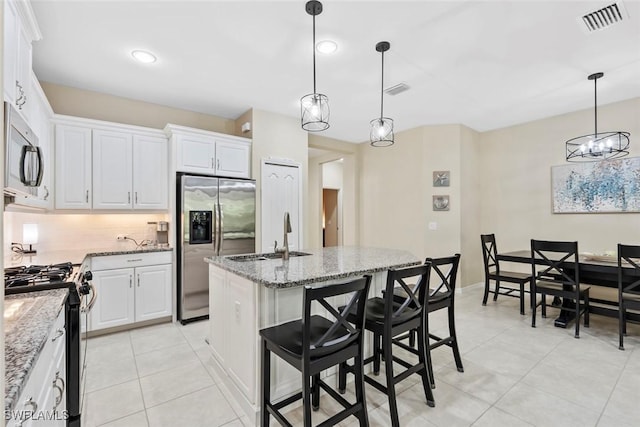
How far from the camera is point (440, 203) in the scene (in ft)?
16.9

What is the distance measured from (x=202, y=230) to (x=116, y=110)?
188 centimetres

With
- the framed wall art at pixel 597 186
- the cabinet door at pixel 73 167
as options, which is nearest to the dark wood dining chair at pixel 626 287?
the framed wall art at pixel 597 186

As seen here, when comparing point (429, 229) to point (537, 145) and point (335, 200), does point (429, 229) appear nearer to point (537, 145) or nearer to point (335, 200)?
point (537, 145)

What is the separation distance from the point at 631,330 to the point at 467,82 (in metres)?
3.35

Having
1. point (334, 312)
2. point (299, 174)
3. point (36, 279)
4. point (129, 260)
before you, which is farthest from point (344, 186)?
point (36, 279)

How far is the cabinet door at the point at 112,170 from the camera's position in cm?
347

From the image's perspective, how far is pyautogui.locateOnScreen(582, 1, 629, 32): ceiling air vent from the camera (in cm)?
231

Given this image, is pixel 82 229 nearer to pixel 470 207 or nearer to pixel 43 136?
pixel 43 136

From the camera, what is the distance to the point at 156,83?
3531mm

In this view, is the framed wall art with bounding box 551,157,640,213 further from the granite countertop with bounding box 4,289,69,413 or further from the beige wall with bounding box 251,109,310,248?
the granite countertop with bounding box 4,289,69,413

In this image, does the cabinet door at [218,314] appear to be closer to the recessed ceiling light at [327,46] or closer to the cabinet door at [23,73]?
the cabinet door at [23,73]

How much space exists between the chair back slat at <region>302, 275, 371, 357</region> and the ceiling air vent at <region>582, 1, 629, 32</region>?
277 cm

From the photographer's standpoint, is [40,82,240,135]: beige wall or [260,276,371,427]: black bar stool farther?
[40,82,240,135]: beige wall

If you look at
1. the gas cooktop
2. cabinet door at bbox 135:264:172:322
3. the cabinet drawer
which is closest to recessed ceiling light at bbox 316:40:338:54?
the gas cooktop
